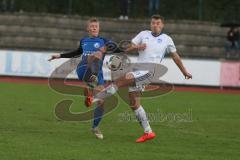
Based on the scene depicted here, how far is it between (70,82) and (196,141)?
1615 cm

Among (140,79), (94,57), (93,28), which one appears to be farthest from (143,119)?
(93,28)

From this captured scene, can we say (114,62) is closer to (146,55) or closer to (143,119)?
(146,55)

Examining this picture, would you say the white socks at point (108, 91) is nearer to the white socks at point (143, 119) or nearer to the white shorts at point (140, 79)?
the white shorts at point (140, 79)

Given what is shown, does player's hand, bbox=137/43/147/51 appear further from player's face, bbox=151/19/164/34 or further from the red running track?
the red running track

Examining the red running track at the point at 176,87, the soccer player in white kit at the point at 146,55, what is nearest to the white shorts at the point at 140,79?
the soccer player in white kit at the point at 146,55

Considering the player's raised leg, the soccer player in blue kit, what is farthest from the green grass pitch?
the soccer player in blue kit

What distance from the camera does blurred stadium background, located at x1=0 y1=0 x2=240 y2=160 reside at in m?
11.5

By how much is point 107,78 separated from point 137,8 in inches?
368

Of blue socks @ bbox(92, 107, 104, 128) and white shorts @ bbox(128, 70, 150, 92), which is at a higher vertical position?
white shorts @ bbox(128, 70, 150, 92)

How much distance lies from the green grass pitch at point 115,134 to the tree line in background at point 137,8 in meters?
15.6

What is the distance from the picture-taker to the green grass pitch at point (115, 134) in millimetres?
10727

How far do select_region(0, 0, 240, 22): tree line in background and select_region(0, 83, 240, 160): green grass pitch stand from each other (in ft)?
A: 51.3

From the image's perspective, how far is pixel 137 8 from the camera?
36.8 meters

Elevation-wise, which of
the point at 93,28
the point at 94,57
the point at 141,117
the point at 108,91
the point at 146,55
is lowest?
the point at 141,117
